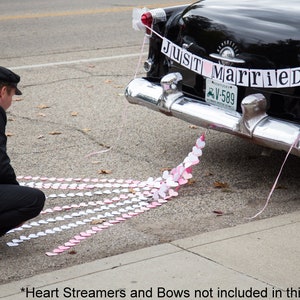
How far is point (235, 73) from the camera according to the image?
20.0 ft

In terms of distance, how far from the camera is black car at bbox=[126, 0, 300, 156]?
589 cm

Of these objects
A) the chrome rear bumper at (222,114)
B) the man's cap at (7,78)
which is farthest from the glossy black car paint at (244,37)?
the man's cap at (7,78)

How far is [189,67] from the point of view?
6504mm

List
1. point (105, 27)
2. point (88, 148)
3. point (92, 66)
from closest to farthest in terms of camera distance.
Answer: point (88, 148) → point (92, 66) → point (105, 27)

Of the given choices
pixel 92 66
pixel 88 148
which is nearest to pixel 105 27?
pixel 92 66

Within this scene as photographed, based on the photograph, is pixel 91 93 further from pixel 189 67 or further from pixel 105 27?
pixel 105 27

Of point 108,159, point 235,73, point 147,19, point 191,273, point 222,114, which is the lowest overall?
point 108,159

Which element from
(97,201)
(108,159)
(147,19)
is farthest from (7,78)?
(147,19)

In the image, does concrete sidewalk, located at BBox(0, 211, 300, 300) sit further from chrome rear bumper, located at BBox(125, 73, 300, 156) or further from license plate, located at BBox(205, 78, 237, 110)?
license plate, located at BBox(205, 78, 237, 110)

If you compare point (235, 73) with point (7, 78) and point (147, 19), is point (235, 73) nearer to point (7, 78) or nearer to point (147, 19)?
point (147, 19)

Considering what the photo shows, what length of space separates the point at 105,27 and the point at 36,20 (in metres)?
1.43

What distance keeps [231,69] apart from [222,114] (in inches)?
13.1

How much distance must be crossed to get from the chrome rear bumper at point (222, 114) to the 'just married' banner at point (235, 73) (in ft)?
0.40

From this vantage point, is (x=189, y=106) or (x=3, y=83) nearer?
(x=3, y=83)
